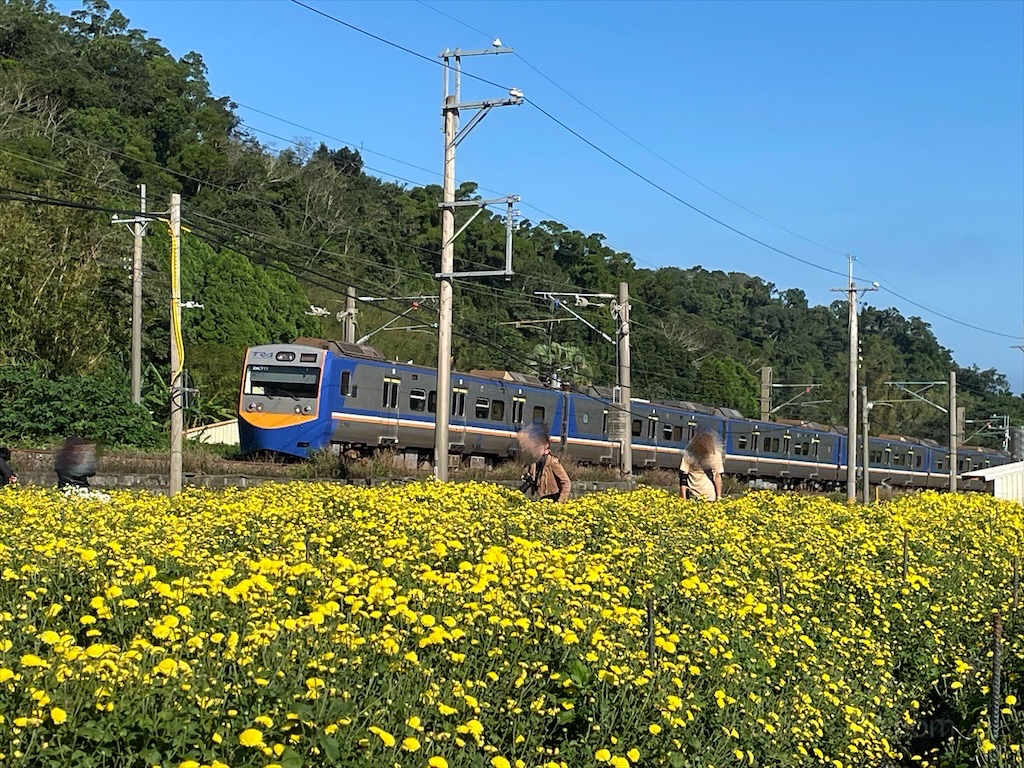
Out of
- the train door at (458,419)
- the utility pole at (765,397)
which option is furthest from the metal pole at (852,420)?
the utility pole at (765,397)

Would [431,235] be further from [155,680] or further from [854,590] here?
[155,680]

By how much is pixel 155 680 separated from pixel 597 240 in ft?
261

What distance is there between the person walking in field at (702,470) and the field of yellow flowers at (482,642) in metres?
2.61

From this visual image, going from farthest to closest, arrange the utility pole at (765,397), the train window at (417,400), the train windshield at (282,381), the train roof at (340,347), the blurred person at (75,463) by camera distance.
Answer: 1. the utility pole at (765,397)
2. the train window at (417,400)
3. the train roof at (340,347)
4. the train windshield at (282,381)
5. the blurred person at (75,463)

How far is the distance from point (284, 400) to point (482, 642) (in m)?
23.1

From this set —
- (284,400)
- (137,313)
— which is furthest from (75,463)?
(137,313)

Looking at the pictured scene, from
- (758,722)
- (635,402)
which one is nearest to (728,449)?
(635,402)

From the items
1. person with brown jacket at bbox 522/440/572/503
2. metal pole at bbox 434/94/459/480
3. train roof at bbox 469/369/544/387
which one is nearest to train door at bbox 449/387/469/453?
train roof at bbox 469/369/544/387

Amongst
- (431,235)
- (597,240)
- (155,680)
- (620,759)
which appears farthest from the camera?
(597,240)

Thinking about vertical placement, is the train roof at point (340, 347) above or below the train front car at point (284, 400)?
above

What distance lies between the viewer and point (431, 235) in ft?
233

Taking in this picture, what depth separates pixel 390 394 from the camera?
30.3m

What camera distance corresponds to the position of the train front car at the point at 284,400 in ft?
92.2

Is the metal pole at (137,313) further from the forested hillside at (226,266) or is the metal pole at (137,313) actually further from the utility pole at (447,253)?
the utility pole at (447,253)
